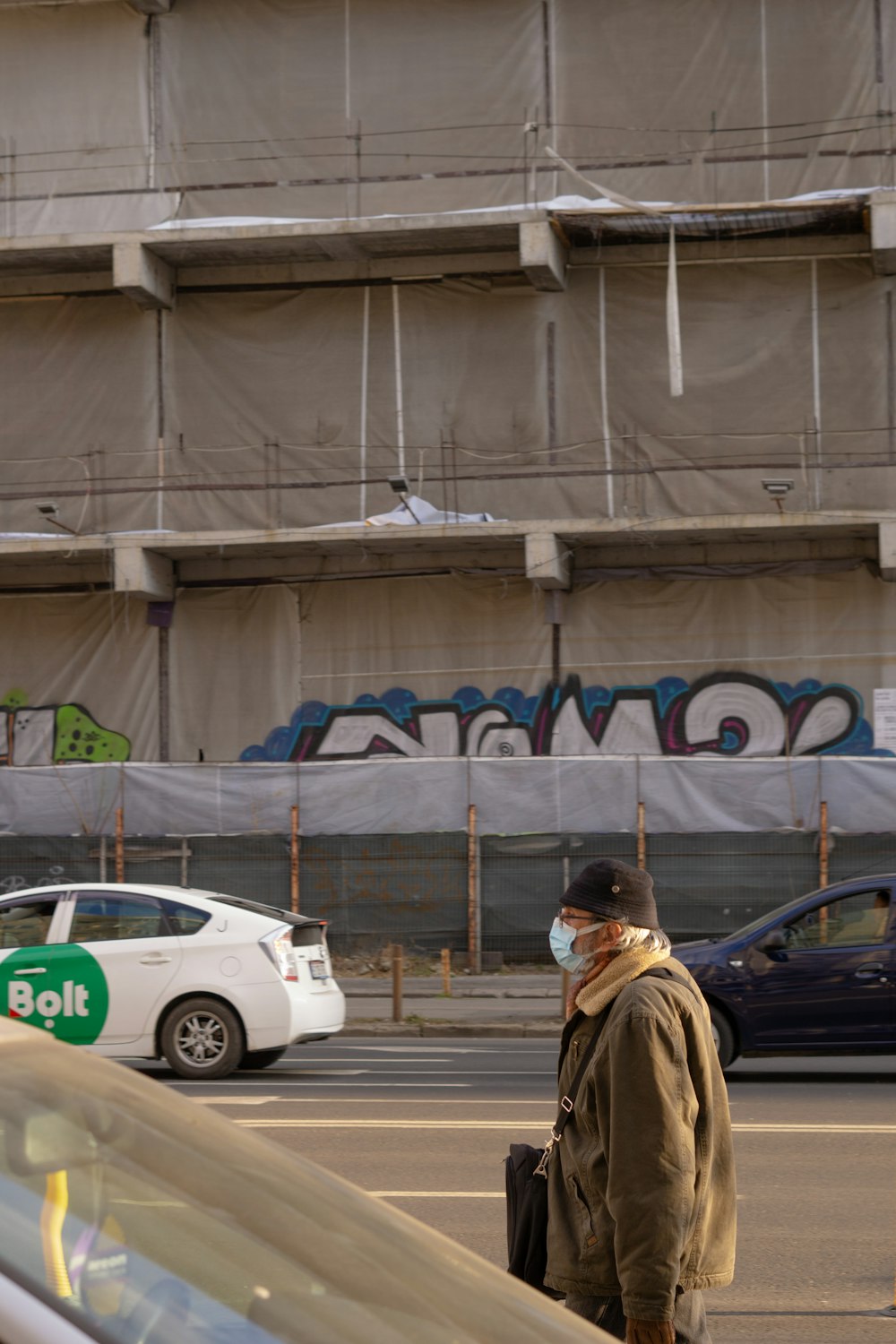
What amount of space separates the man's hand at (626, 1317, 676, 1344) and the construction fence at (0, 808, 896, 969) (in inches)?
678

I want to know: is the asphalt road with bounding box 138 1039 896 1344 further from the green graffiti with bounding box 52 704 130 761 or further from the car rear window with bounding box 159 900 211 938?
the green graffiti with bounding box 52 704 130 761

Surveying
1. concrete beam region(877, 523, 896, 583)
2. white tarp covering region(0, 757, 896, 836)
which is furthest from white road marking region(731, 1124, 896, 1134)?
concrete beam region(877, 523, 896, 583)

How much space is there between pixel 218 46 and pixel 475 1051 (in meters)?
17.0

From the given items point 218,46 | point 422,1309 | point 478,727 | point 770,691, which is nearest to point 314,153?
point 218,46

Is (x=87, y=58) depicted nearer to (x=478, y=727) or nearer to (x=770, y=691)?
(x=478, y=727)

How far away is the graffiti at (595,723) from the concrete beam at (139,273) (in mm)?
6666

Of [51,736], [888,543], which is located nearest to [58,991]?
[51,736]

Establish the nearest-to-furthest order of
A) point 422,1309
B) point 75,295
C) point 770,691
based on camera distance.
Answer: point 422,1309
point 770,691
point 75,295

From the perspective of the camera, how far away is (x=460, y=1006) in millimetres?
18391

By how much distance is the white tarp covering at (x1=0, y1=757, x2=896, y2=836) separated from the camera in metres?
21.5

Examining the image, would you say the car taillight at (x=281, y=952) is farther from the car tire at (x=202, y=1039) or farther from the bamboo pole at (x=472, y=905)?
the bamboo pole at (x=472, y=905)

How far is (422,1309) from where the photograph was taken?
223 centimetres

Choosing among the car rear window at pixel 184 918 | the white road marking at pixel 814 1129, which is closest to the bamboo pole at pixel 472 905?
the car rear window at pixel 184 918

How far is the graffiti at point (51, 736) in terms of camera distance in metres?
24.9
